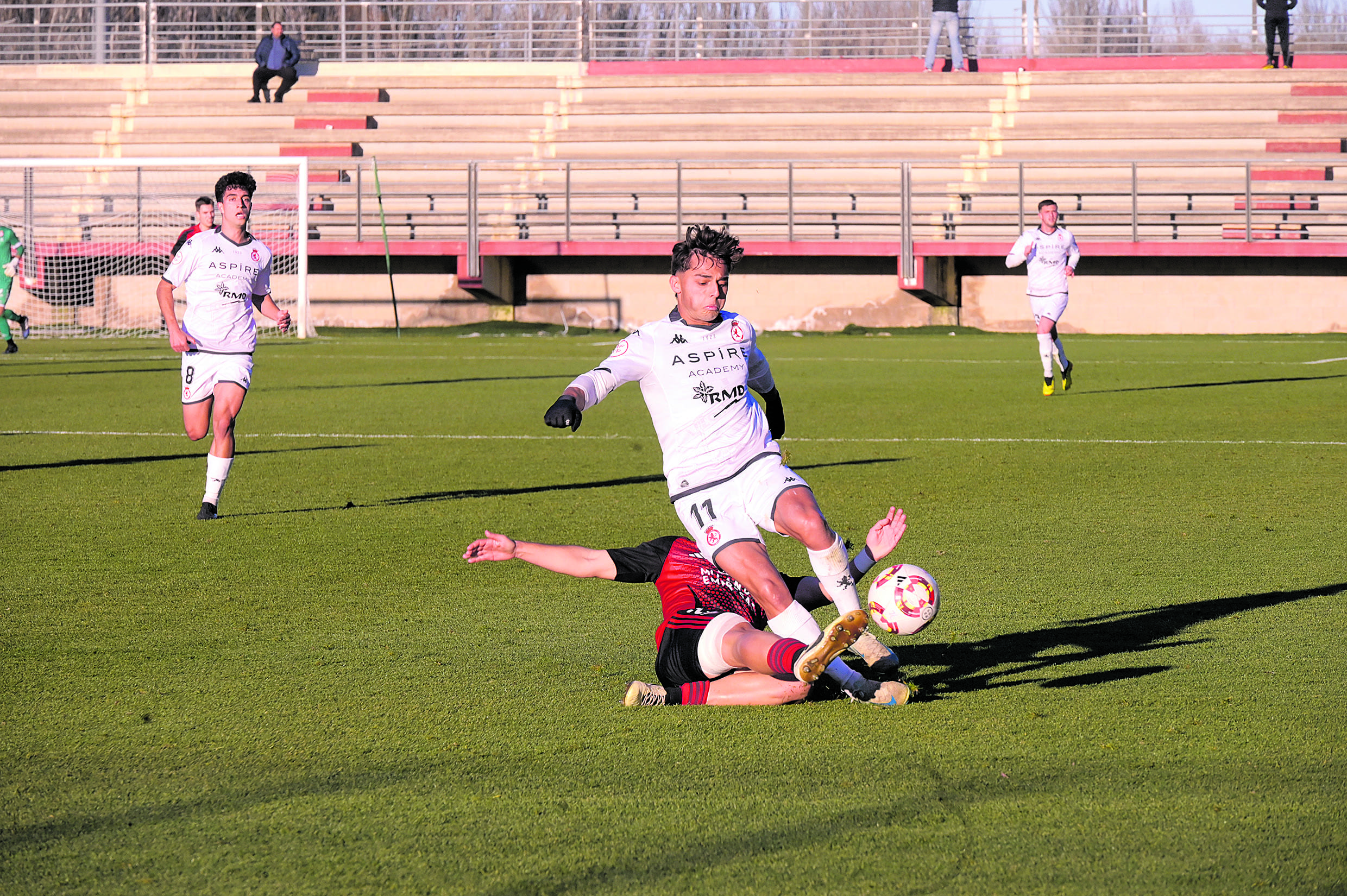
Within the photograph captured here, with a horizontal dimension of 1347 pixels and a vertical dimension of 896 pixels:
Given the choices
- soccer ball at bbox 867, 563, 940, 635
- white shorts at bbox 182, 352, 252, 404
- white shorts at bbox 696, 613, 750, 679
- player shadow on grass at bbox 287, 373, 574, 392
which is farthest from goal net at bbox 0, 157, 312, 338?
soccer ball at bbox 867, 563, 940, 635

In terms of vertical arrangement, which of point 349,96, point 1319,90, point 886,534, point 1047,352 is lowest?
point 886,534

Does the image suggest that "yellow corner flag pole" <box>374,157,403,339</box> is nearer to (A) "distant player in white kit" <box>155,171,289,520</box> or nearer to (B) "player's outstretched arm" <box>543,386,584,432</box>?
(A) "distant player in white kit" <box>155,171,289,520</box>

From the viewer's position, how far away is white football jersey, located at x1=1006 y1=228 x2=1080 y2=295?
60.1ft

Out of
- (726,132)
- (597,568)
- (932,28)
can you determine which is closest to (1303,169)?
(932,28)

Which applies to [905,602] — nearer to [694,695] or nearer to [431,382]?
[694,695]

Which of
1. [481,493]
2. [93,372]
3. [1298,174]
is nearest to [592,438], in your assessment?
[481,493]

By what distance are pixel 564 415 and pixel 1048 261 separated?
588 inches

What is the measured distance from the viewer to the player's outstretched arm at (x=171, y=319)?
927 cm

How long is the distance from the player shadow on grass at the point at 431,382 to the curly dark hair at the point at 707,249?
13.5 m

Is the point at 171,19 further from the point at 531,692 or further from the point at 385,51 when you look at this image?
the point at 531,692

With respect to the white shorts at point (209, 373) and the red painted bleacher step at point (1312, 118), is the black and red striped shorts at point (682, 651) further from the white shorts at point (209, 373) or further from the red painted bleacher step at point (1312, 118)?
the red painted bleacher step at point (1312, 118)

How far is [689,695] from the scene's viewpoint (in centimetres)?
499

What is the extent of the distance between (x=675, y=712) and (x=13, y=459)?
A: 28.8 ft

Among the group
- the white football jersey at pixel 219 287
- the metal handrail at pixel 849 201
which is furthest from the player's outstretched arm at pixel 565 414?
the metal handrail at pixel 849 201
